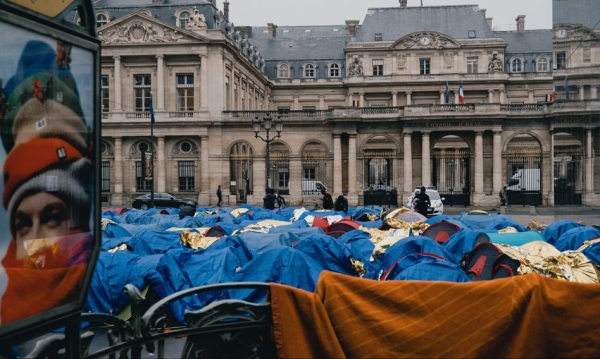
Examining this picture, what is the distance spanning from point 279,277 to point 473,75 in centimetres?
5979

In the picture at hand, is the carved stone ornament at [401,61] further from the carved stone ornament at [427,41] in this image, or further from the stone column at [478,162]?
the stone column at [478,162]

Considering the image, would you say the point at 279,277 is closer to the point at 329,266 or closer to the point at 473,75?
the point at 329,266

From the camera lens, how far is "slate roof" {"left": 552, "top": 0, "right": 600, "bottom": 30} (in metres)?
13.6

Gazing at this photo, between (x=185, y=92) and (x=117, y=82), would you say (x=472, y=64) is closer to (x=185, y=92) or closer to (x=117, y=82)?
(x=185, y=92)

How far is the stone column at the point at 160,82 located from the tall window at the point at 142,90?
1.15 meters

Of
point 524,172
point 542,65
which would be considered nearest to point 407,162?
point 524,172

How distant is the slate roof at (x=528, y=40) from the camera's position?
7294 cm

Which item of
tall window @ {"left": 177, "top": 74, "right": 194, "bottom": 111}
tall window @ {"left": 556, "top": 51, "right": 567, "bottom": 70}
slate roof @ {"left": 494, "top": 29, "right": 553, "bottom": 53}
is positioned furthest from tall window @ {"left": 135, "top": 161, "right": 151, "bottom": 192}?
slate roof @ {"left": 494, "top": 29, "right": 553, "bottom": 53}

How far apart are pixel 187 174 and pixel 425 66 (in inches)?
1234

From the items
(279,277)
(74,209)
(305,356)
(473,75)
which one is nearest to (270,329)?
(305,356)

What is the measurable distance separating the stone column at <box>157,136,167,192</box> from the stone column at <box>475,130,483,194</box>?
22651 mm

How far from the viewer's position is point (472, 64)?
6738 centimetres

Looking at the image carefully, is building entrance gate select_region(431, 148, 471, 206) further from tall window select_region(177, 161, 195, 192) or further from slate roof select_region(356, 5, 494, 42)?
tall window select_region(177, 161, 195, 192)

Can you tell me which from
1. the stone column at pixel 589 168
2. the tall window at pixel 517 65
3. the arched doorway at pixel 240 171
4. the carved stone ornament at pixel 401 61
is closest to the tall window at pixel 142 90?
the arched doorway at pixel 240 171
